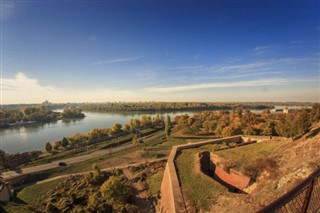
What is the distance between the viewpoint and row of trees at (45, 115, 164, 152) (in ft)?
107

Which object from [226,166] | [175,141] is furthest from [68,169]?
[226,166]

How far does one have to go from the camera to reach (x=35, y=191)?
57.1 feet

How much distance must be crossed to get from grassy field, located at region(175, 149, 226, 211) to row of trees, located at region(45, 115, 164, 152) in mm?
26783

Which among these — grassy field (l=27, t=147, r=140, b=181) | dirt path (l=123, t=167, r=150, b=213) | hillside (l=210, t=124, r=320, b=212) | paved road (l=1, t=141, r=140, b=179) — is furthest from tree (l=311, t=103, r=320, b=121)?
paved road (l=1, t=141, r=140, b=179)

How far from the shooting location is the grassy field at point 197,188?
24.7 feet

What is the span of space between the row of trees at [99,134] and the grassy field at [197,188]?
87.9 feet

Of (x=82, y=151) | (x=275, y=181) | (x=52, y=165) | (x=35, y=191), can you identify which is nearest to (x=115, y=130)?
(x=82, y=151)

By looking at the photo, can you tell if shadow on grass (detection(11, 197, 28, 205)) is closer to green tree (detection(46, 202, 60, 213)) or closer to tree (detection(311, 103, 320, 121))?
green tree (detection(46, 202, 60, 213))

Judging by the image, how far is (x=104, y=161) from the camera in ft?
80.9

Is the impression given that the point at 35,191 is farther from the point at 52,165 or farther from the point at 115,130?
the point at 115,130

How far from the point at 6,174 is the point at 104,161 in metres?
10.9

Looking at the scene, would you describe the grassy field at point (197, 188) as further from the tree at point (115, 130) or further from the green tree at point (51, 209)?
the tree at point (115, 130)

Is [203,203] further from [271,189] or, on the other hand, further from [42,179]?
[42,179]

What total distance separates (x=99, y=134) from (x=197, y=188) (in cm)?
3261
